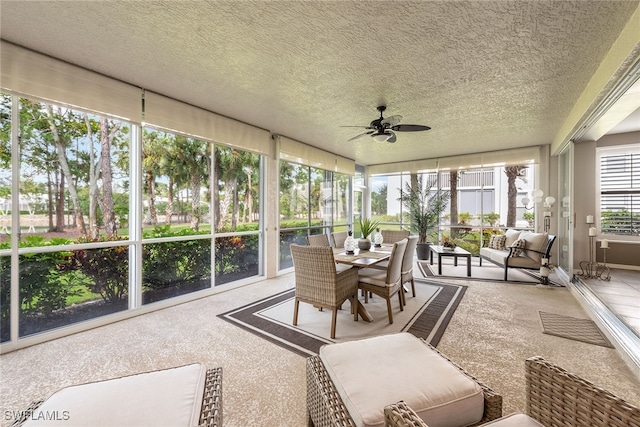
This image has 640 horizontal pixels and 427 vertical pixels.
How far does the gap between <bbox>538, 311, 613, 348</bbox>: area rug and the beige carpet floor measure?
0.29 feet

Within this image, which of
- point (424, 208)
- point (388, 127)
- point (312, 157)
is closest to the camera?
point (388, 127)

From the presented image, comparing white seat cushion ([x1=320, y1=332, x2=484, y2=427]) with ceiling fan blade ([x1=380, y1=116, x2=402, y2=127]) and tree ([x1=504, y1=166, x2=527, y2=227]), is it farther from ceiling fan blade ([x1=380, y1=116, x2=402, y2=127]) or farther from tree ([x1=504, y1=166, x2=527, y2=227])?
tree ([x1=504, y1=166, x2=527, y2=227])

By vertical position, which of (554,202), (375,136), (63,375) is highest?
(375,136)

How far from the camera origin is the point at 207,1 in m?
1.69

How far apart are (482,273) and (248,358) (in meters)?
4.59

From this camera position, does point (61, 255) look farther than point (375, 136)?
No

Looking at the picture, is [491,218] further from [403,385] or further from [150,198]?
[150,198]

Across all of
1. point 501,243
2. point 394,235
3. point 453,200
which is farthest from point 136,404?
point 453,200

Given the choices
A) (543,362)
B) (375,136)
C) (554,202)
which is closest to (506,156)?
(554,202)

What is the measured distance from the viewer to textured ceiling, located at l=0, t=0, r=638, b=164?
1.77 m

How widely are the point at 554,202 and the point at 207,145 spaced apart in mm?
6455

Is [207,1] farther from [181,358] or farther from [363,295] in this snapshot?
[363,295]

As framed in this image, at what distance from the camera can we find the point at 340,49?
2189mm

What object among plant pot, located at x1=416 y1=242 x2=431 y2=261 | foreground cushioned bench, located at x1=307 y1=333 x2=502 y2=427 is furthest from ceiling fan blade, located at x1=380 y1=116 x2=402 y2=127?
plant pot, located at x1=416 y1=242 x2=431 y2=261
